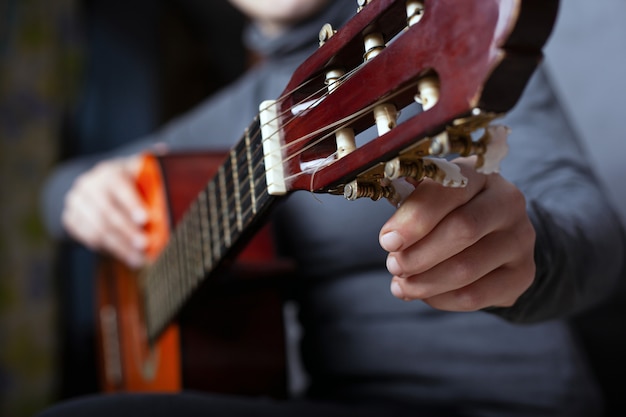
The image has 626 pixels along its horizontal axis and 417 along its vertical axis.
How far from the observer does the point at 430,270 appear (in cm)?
42

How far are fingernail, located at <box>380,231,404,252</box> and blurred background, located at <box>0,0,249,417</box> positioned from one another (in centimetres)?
119

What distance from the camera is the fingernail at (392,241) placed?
38 cm

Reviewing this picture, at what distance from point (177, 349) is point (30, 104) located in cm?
90

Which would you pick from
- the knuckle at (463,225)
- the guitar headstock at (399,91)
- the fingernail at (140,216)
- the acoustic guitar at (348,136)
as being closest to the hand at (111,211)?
the fingernail at (140,216)

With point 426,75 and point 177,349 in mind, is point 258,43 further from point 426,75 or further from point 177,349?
point 426,75

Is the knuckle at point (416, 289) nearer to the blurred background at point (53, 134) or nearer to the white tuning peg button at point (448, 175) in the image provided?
the white tuning peg button at point (448, 175)

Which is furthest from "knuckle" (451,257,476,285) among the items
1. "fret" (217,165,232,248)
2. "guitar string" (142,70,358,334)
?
"guitar string" (142,70,358,334)

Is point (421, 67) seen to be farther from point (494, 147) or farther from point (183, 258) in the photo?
point (183, 258)

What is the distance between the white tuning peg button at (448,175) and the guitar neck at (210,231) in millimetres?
148

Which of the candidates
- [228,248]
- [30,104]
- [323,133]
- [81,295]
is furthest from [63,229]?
[323,133]

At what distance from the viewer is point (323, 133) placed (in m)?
0.42

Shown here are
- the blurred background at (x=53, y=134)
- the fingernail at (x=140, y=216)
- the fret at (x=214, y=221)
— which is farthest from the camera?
the blurred background at (x=53, y=134)

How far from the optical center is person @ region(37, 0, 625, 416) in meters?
0.41

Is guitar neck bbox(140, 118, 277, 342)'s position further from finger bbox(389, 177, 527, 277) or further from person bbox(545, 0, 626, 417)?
person bbox(545, 0, 626, 417)
